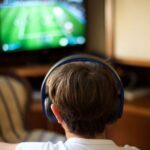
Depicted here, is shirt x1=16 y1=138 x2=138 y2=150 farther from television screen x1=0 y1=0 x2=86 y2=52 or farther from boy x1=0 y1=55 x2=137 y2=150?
television screen x1=0 y1=0 x2=86 y2=52

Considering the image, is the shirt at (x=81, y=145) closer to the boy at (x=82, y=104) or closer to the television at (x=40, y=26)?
the boy at (x=82, y=104)

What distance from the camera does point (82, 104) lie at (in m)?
1.02

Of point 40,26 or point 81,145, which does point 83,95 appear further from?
point 40,26

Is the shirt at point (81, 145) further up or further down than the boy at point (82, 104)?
further down

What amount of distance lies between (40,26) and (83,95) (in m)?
1.45

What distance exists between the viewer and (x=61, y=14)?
241 centimetres

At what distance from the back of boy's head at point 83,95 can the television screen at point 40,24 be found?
1.31 metres

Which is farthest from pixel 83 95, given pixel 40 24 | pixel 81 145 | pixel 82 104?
pixel 40 24

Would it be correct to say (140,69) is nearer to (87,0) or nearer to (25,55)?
(87,0)

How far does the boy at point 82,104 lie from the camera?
1.02m

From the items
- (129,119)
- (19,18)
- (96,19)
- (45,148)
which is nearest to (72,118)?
(45,148)

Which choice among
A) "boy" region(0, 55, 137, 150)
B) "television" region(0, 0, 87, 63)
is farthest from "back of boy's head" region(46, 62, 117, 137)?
"television" region(0, 0, 87, 63)

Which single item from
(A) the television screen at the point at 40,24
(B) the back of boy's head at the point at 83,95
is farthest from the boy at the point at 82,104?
(A) the television screen at the point at 40,24

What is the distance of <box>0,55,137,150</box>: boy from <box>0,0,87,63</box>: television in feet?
4.25
